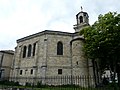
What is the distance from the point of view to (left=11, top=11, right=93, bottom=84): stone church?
25.5 meters

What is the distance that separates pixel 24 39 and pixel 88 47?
50.7 feet

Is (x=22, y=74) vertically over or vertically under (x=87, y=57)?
under

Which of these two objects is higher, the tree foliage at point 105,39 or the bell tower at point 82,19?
the bell tower at point 82,19

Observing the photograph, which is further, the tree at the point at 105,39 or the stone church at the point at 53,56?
the stone church at the point at 53,56

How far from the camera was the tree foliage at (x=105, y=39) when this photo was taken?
65.0 feet

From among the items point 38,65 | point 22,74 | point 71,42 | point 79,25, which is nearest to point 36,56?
point 38,65

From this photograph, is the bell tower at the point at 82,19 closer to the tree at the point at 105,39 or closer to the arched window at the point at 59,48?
the arched window at the point at 59,48

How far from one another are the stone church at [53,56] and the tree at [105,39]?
294 centimetres

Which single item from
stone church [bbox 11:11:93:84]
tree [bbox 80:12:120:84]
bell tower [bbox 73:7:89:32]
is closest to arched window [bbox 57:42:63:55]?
stone church [bbox 11:11:93:84]

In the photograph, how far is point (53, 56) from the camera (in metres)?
27.0

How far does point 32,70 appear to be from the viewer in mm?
27688

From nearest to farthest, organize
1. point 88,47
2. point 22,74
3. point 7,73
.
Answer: point 88,47 < point 22,74 < point 7,73

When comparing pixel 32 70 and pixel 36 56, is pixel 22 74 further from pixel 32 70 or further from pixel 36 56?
pixel 36 56

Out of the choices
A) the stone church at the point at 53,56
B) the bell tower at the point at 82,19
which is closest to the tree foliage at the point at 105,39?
the stone church at the point at 53,56
